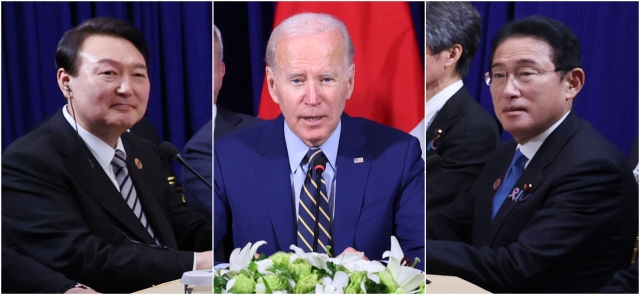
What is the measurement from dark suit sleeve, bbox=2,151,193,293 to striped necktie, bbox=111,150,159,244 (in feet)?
0.46

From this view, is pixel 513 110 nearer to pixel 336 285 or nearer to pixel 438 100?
pixel 438 100

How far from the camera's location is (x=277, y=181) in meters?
3.74

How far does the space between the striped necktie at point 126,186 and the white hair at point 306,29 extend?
0.85m

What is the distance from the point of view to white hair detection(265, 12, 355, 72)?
3.66 m

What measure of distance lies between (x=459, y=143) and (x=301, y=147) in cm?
77

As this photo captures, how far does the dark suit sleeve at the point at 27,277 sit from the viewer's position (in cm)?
368

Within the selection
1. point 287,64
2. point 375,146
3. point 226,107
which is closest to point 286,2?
point 287,64

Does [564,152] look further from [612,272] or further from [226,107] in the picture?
[226,107]

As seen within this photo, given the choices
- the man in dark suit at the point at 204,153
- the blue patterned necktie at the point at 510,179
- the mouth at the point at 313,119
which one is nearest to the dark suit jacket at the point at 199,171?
the man in dark suit at the point at 204,153

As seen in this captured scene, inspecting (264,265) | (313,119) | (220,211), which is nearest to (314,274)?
(264,265)

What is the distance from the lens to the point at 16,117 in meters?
3.74

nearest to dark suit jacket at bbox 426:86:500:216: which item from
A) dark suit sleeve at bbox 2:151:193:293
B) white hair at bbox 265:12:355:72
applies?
white hair at bbox 265:12:355:72

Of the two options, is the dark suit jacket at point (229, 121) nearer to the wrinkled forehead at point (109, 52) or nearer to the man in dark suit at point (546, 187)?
the wrinkled forehead at point (109, 52)

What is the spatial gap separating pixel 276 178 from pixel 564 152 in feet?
4.53
